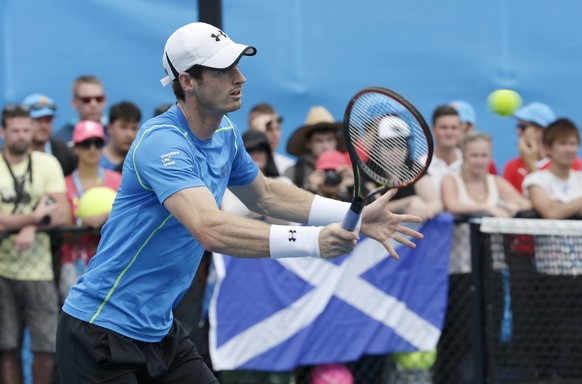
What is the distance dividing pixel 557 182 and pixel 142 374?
4.28 metres

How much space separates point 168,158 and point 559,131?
4.62 metres

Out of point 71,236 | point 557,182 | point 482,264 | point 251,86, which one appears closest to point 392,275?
Result: point 482,264

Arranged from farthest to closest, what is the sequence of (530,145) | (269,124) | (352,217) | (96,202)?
1. (530,145)
2. (269,124)
3. (96,202)
4. (352,217)

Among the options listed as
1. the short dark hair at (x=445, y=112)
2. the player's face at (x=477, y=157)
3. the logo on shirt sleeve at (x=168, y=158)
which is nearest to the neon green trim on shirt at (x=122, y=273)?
the logo on shirt sleeve at (x=168, y=158)

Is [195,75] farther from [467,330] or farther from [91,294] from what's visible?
[467,330]

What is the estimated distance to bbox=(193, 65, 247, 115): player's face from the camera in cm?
460

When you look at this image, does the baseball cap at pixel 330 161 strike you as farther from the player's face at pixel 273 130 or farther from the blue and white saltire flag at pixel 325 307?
the player's face at pixel 273 130

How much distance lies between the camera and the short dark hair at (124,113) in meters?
8.14

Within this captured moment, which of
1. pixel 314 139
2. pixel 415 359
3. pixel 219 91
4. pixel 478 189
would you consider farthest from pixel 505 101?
pixel 219 91

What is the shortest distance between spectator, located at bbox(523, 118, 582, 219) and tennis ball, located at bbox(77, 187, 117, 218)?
2997 mm

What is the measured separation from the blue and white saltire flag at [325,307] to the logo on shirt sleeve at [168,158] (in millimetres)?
3108

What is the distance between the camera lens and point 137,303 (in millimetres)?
4633

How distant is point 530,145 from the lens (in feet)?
29.3

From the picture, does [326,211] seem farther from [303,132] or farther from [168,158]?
[303,132]
